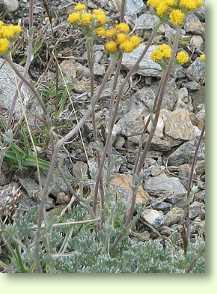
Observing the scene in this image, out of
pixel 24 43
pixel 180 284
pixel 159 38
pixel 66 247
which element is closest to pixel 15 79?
pixel 24 43

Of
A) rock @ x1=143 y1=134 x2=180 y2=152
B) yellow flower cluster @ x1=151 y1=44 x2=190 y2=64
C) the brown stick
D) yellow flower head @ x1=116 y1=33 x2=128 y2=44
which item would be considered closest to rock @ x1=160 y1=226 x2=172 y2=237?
the brown stick

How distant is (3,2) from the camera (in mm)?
2340

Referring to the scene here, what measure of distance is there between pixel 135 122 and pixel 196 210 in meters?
0.31

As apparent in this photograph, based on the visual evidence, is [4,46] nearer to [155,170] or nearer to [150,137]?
[150,137]

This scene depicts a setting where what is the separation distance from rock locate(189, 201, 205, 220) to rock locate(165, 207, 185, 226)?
1.0 inches

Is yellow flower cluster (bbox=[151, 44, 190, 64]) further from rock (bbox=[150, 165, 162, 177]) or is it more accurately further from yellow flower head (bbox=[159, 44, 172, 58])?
rock (bbox=[150, 165, 162, 177])

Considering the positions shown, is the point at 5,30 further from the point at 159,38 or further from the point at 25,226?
the point at 159,38

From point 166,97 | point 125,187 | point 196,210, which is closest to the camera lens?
point 196,210

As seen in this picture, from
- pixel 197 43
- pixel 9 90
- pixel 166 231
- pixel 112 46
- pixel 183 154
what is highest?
pixel 112 46

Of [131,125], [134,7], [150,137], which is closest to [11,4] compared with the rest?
[134,7]

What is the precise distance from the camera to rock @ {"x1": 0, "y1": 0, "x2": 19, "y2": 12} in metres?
2.32

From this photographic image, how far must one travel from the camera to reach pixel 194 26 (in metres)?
2.10

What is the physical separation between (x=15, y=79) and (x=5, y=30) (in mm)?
595

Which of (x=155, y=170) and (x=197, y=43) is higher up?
(x=197, y=43)
